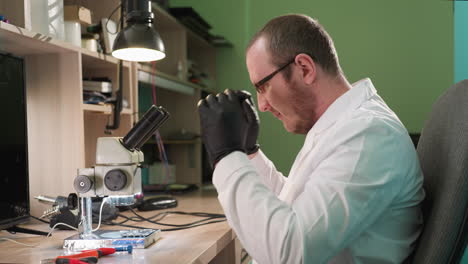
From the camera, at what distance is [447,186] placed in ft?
2.91

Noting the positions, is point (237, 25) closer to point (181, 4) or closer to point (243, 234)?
point (181, 4)

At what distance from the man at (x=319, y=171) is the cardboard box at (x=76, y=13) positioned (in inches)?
27.6

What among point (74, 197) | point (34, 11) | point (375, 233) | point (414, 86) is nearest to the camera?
point (375, 233)

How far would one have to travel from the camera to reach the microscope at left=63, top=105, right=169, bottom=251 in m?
1.09

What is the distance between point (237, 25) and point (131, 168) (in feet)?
7.13

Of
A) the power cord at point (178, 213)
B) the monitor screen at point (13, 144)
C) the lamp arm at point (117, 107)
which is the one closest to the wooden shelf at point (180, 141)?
the lamp arm at point (117, 107)

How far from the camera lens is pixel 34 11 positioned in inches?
51.3

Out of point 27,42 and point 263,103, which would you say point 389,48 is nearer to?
point 263,103

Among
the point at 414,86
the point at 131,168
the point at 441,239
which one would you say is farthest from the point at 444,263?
the point at 414,86

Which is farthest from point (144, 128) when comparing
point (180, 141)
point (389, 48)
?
point (389, 48)

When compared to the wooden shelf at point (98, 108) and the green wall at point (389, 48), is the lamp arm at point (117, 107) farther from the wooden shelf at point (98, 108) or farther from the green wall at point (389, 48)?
the green wall at point (389, 48)

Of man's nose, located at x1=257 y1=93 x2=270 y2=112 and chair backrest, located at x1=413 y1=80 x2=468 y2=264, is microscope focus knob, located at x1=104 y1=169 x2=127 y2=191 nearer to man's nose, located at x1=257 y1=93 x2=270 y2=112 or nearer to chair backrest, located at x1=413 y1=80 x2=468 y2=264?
man's nose, located at x1=257 y1=93 x2=270 y2=112

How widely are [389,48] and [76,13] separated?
2.13 metres

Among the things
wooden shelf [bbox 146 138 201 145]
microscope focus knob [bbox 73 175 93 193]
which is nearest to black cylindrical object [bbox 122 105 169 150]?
microscope focus knob [bbox 73 175 93 193]
